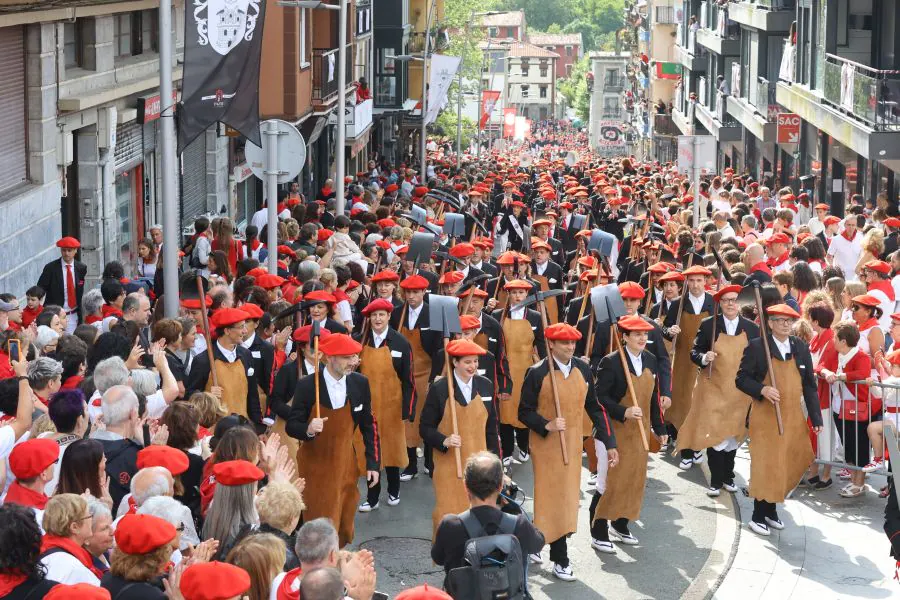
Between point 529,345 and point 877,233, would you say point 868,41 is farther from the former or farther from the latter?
point 529,345

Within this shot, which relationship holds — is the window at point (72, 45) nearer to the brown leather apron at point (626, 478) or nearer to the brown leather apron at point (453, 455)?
the brown leather apron at point (453, 455)

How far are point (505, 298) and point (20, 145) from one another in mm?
5788

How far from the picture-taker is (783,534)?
11586mm

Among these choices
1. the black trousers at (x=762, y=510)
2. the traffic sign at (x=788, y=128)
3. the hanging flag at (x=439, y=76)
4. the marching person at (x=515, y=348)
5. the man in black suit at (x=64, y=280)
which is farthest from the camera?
the hanging flag at (x=439, y=76)

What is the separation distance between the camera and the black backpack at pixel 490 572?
6785 millimetres

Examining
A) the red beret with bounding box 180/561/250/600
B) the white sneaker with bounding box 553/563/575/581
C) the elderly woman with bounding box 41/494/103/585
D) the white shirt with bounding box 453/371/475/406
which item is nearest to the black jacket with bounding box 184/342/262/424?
the white shirt with bounding box 453/371/475/406

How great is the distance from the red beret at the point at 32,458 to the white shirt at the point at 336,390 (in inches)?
118

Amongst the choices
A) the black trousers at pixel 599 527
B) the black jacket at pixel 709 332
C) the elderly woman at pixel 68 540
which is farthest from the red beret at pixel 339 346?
the black jacket at pixel 709 332

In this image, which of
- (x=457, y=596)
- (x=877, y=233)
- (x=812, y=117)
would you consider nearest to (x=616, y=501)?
(x=457, y=596)

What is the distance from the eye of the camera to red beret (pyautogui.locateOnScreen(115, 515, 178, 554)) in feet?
20.6

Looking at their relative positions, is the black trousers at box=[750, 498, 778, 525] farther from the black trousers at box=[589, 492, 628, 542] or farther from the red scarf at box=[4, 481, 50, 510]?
the red scarf at box=[4, 481, 50, 510]

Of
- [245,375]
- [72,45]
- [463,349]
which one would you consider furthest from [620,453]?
[72,45]

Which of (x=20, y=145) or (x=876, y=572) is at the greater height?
(x=20, y=145)

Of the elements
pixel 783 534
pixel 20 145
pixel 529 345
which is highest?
pixel 20 145
